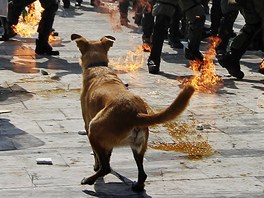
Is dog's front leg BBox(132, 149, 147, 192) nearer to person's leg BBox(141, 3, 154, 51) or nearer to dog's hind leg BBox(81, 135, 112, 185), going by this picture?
dog's hind leg BBox(81, 135, 112, 185)

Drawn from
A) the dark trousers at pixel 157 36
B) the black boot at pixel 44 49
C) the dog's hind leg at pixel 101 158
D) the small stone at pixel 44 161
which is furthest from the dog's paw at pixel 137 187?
the black boot at pixel 44 49

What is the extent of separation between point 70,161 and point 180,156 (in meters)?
1.05

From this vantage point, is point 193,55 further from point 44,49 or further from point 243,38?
point 44,49

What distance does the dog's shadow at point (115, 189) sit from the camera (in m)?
6.50

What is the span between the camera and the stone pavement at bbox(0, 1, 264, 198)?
670 centimetres

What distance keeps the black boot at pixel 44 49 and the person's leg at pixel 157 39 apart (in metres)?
2.00

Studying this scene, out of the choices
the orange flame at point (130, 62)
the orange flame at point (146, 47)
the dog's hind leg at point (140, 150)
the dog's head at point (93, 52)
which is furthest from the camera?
the orange flame at point (146, 47)

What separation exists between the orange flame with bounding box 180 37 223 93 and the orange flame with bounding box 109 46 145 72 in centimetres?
84

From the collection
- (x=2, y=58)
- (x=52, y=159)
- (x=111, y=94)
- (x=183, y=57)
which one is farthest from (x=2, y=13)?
(x=111, y=94)

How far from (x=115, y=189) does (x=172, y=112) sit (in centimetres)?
91

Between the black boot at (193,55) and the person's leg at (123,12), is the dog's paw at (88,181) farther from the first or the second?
the person's leg at (123,12)

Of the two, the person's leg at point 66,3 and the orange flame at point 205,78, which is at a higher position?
the orange flame at point 205,78

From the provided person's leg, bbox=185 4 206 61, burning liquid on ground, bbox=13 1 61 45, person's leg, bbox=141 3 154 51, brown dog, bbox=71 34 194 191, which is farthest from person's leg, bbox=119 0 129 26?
brown dog, bbox=71 34 194 191


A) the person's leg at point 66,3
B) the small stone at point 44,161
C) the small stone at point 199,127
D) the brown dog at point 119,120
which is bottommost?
the person's leg at point 66,3
